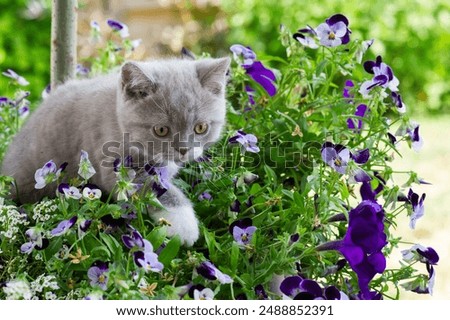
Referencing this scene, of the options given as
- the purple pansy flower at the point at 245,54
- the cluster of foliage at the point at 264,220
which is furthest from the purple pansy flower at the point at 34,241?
the purple pansy flower at the point at 245,54

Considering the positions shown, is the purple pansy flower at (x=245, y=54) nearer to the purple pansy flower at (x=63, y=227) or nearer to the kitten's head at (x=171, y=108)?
the kitten's head at (x=171, y=108)

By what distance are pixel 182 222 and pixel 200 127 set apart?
297 millimetres

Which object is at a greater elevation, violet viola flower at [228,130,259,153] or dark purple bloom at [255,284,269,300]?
violet viola flower at [228,130,259,153]

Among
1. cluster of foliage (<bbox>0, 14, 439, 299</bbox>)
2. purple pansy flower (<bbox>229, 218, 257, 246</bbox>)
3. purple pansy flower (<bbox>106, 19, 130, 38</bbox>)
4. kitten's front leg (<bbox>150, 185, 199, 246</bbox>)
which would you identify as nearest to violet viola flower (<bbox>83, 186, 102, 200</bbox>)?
cluster of foliage (<bbox>0, 14, 439, 299</bbox>)

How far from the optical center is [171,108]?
139cm

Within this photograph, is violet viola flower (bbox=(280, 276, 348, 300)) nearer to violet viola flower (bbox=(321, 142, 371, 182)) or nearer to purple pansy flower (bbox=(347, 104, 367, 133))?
violet viola flower (bbox=(321, 142, 371, 182))

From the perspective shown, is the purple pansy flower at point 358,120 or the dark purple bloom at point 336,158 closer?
the dark purple bloom at point 336,158

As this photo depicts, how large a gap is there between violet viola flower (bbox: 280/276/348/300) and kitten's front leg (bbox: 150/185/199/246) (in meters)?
0.24

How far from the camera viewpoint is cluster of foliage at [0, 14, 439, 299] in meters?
1.03

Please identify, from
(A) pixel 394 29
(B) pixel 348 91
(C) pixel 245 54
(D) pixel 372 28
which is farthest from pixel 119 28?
(A) pixel 394 29

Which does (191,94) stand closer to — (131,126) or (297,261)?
(131,126)

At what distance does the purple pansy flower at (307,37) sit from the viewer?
143 centimetres

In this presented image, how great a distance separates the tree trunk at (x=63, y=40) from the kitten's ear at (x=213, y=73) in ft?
1.40

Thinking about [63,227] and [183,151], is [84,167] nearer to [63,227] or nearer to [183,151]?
[63,227]
